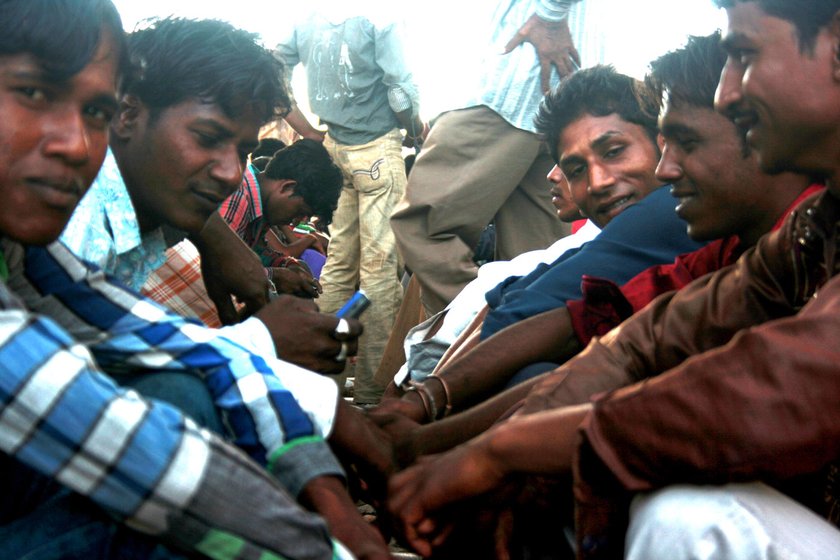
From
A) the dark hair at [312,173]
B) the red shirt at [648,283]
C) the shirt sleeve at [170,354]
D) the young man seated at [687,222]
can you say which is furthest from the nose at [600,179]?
the dark hair at [312,173]

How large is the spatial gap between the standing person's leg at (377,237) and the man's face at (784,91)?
3726mm

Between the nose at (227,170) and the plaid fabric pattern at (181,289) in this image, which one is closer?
the nose at (227,170)

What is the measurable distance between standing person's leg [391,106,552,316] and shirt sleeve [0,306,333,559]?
10.3 ft

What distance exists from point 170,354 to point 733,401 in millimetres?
974

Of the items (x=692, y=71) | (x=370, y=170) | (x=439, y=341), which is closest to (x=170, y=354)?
(x=692, y=71)

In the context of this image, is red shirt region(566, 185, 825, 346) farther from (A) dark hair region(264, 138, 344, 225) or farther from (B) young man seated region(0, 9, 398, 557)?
(A) dark hair region(264, 138, 344, 225)

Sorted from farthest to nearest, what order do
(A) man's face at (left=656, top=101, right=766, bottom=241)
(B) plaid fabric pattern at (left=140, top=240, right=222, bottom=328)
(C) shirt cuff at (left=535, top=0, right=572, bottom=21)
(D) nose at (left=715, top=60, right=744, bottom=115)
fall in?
1. (C) shirt cuff at (left=535, top=0, right=572, bottom=21)
2. (B) plaid fabric pattern at (left=140, top=240, right=222, bottom=328)
3. (A) man's face at (left=656, top=101, right=766, bottom=241)
4. (D) nose at (left=715, top=60, right=744, bottom=115)

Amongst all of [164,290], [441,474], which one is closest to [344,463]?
[441,474]

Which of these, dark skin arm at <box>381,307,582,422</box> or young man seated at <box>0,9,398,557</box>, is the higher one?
young man seated at <box>0,9,398,557</box>

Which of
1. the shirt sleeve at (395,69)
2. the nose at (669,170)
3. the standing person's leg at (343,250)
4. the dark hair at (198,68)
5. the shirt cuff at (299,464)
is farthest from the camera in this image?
the standing person's leg at (343,250)

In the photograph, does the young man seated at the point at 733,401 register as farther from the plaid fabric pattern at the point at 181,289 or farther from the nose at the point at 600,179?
the plaid fabric pattern at the point at 181,289

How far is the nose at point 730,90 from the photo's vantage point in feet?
6.19

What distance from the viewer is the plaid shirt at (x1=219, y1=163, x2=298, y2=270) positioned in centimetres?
474

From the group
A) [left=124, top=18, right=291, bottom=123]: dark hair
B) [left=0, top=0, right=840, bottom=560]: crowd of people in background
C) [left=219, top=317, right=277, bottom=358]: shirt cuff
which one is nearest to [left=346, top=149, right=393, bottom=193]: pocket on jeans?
[left=0, top=0, right=840, bottom=560]: crowd of people in background
